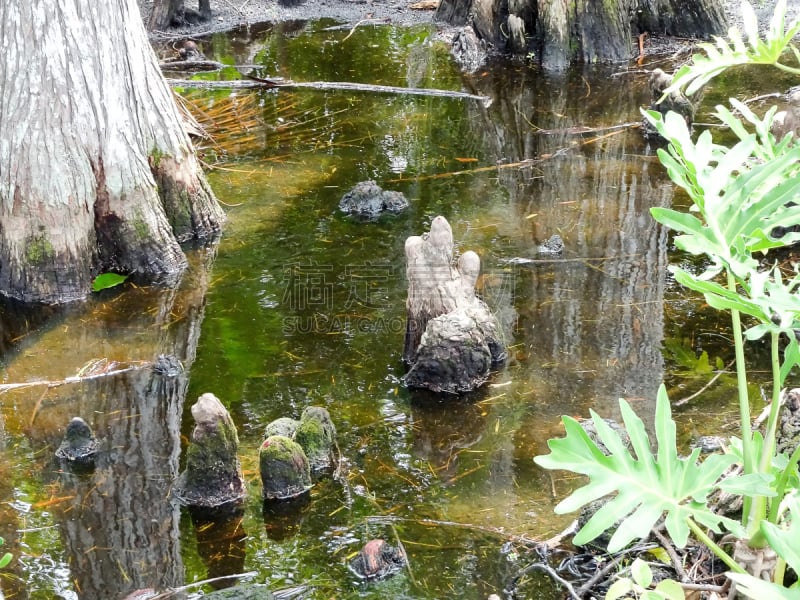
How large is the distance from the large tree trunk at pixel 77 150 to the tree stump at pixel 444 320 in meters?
2.29

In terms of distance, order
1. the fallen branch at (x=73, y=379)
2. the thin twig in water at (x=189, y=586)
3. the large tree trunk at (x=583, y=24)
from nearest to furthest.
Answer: the thin twig in water at (x=189, y=586)
the fallen branch at (x=73, y=379)
the large tree trunk at (x=583, y=24)

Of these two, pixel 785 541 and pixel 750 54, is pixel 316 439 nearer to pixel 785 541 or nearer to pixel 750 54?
pixel 750 54

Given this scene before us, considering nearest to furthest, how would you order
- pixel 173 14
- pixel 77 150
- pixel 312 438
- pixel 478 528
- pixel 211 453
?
pixel 478 528 < pixel 211 453 < pixel 312 438 < pixel 77 150 < pixel 173 14

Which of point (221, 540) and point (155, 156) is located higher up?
point (155, 156)

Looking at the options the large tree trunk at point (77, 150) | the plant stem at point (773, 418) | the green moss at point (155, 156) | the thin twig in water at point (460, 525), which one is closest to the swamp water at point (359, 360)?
the thin twig in water at point (460, 525)

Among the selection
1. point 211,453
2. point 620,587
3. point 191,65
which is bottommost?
point 211,453

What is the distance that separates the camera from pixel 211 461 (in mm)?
4594

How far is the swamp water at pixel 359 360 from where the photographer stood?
4.35 meters

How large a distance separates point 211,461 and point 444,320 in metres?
1.62

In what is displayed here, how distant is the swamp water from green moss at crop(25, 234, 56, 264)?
1.28 feet

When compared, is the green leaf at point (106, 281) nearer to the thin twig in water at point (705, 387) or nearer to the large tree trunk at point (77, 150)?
the large tree trunk at point (77, 150)

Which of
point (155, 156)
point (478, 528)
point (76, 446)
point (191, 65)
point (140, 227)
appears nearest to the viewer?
point (478, 528)

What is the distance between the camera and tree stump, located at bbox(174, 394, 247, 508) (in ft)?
14.9

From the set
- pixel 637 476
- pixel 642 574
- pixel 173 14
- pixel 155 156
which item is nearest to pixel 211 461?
pixel 642 574
